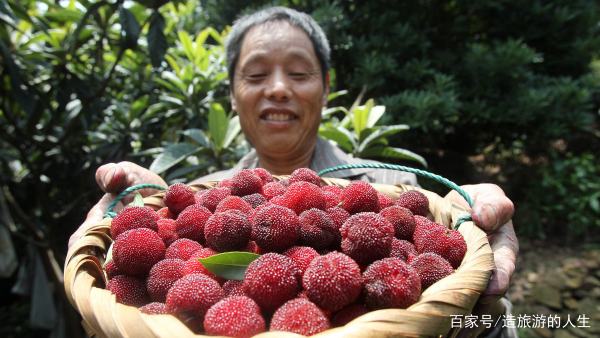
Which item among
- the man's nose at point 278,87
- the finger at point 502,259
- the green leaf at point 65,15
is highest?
the green leaf at point 65,15

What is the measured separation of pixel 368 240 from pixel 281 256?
0.14 m

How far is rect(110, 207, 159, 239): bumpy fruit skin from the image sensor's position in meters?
0.78

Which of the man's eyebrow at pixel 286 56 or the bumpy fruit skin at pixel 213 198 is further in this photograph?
the man's eyebrow at pixel 286 56

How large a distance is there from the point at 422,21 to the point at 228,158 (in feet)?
7.11

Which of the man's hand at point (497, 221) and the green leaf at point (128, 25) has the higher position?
the green leaf at point (128, 25)

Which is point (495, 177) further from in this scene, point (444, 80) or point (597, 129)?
point (444, 80)

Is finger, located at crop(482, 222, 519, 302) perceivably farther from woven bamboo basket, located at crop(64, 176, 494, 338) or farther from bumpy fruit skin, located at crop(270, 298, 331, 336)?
bumpy fruit skin, located at crop(270, 298, 331, 336)

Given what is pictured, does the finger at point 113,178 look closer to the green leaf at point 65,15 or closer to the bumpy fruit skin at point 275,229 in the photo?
the bumpy fruit skin at point 275,229

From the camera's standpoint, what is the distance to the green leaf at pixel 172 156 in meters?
1.50

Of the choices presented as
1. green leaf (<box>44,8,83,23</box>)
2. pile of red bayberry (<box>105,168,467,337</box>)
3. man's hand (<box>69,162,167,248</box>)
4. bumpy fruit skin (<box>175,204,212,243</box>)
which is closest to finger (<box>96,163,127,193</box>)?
man's hand (<box>69,162,167,248</box>)

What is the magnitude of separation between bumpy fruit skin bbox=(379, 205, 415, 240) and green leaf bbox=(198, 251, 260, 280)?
→ 0.29 metres

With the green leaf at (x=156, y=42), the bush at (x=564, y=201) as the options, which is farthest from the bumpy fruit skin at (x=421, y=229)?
the bush at (x=564, y=201)

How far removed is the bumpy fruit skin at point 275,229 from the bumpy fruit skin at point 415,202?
30cm

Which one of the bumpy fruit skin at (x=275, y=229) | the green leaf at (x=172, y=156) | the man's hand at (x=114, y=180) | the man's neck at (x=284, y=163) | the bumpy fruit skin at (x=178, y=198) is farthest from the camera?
the man's neck at (x=284, y=163)
